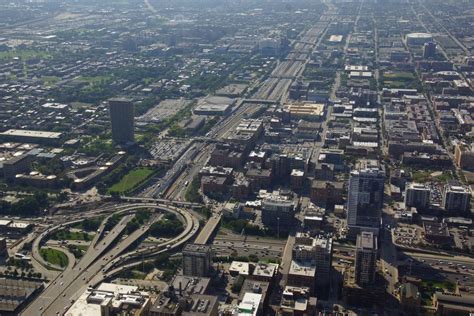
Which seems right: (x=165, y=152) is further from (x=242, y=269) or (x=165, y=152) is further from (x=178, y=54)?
(x=178, y=54)

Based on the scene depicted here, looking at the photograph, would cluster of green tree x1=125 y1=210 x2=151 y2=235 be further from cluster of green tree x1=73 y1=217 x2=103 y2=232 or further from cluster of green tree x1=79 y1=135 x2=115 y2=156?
cluster of green tree x1=79 y1=135 x2=115 y2=156

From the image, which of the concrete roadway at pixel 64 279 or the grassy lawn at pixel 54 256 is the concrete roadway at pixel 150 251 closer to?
the concrete roadway at pixel 64 279

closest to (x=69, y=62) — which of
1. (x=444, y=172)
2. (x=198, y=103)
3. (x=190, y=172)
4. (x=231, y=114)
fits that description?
(x=198, y=103)

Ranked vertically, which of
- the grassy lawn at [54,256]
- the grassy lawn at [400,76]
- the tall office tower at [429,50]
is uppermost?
the tall office tower at [429,50]

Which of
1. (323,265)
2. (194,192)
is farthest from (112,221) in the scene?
(323,265)

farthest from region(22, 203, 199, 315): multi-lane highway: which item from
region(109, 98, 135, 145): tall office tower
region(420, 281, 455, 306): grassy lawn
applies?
region(420, 281, 455, 306): grassy lawn

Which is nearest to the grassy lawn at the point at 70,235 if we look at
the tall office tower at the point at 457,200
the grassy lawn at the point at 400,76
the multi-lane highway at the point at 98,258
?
the multi-lane highway at the point at 98,258
